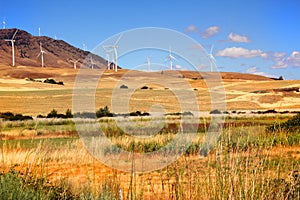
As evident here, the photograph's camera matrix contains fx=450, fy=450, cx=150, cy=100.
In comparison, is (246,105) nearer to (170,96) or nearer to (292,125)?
(170,96)

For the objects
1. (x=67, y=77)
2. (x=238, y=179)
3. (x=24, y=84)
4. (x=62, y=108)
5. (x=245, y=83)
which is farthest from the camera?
(x=67, y=77)

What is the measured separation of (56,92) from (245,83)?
169 feet

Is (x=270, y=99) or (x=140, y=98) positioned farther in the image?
(x=140, y=98)

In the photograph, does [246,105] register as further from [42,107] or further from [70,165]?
[70,165]

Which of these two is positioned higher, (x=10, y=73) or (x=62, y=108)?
(x=10, y=73)

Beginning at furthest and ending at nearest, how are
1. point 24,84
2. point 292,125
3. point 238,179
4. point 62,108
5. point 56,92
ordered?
point 24,84 → point 56,92 → point 62,108 → point 292,125 → point 238,179

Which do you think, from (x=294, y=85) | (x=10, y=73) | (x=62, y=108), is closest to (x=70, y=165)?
(x=62, y=108)

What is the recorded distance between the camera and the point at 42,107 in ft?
219

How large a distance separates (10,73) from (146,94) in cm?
6002

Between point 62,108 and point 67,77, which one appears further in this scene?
point 67,77

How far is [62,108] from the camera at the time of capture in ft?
216

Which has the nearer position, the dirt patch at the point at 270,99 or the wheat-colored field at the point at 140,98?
the wheat-colored field at the point at 140,98

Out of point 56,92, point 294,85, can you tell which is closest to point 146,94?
point 56,92

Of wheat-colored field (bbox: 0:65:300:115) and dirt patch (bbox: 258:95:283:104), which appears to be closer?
wheat-colored field (bbox: 0:65:300:115)
